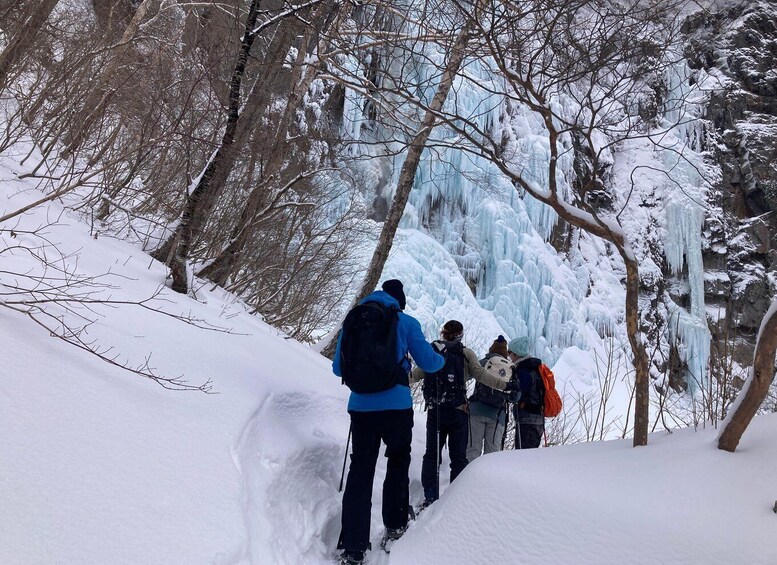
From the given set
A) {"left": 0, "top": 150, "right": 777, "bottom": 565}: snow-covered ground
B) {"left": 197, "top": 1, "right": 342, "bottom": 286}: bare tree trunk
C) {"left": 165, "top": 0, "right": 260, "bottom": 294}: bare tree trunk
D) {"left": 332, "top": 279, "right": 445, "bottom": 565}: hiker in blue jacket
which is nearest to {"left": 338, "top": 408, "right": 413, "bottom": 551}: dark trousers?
{"left": 332, "top": 279, "right": 445, "bottom": 565}: hiker in blue jacket

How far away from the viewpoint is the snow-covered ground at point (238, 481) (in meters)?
1.70

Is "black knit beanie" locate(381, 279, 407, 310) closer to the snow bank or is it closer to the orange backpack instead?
the snow bank

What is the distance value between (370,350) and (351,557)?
0.97 meters

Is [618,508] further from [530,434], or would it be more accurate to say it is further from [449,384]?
[530,434]

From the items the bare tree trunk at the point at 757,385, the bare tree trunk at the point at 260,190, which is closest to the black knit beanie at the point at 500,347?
the bare tree trunk at the point at 757,385

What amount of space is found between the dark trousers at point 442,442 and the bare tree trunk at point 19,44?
347 centimetres

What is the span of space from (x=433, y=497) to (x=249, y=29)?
3490 millimetres

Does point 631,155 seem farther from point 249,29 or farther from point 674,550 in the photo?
point 674,550

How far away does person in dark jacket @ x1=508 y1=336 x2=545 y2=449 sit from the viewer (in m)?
4.43

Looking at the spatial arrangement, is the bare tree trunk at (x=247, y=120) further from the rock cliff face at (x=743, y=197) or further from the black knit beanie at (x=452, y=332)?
the rock cliff face at (x=743, y=197)

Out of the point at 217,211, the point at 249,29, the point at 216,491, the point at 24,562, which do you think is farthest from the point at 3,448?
the point at 217,211

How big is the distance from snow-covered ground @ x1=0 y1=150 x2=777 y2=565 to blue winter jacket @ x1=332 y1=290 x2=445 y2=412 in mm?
488

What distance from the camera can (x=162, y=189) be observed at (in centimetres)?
654

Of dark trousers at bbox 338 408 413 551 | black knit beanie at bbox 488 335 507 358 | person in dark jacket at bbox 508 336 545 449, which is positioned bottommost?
dark trousers at bbox 338 408 413 551
